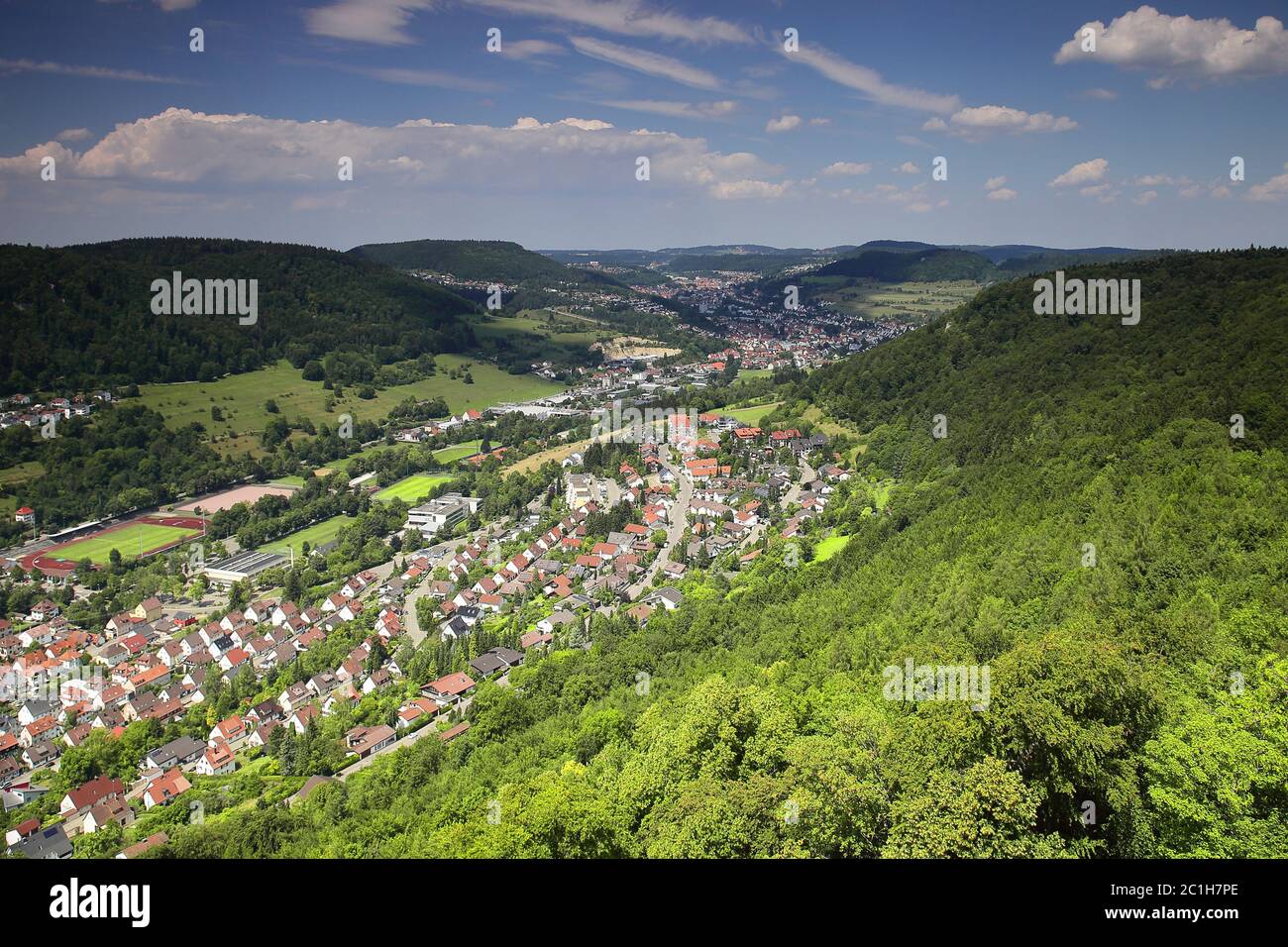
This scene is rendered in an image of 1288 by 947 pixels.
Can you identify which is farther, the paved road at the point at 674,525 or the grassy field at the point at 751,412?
the grassy field at the point at 751,412

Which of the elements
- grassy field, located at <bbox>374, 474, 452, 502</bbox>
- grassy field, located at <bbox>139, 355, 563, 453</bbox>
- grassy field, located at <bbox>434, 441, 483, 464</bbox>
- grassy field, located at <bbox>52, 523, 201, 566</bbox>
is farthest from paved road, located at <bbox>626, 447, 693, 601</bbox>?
grassy field, located at <bbox>139, 355, 563, 453</bbox>

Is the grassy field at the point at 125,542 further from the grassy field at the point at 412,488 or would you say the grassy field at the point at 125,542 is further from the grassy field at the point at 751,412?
the grassy field at the point at 751,412

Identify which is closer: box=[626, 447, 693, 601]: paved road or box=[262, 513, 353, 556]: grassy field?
box=[626, 447, 693, 601]: paved road

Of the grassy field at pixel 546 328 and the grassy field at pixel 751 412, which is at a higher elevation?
the grassy field at pixel 546 328

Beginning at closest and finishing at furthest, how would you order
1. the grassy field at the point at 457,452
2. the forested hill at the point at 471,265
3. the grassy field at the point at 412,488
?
the grassy field at the point at 412,488 < the grassy field at the point at 457,452 < the forested hill at the point at 471,265

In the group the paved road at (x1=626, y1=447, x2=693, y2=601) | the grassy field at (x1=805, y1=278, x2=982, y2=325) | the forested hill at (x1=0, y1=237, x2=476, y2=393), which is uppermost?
the grassy field at (x1=805, y1=278, x2=982, y2=325)

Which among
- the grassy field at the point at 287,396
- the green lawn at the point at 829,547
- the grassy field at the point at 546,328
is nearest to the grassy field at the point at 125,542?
the grassy field at the point at 287,396

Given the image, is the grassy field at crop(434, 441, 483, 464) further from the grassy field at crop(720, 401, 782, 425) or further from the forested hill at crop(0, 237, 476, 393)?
the forested hill at crop(0, 237, 476, 393)
